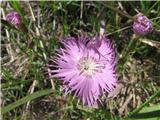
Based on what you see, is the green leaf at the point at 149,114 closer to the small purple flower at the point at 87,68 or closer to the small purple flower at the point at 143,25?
the small purple flower at the point at 87,68

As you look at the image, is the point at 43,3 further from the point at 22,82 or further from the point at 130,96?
the point at 130,96

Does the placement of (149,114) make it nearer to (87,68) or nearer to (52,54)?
(87,68)

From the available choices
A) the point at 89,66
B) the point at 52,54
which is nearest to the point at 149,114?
the point at 89,66

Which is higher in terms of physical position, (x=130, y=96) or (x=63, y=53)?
(x=63, y=53)

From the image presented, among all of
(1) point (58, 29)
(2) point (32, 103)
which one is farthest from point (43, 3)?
(2) point (32, 103)

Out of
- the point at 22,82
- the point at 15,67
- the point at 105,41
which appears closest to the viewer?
the point at 105,41

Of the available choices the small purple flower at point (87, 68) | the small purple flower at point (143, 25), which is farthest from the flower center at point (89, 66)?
the small purple flower at point (143, 25)

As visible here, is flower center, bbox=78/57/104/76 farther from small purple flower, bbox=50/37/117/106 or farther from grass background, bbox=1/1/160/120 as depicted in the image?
grass background, bbox=1/1/160/120
